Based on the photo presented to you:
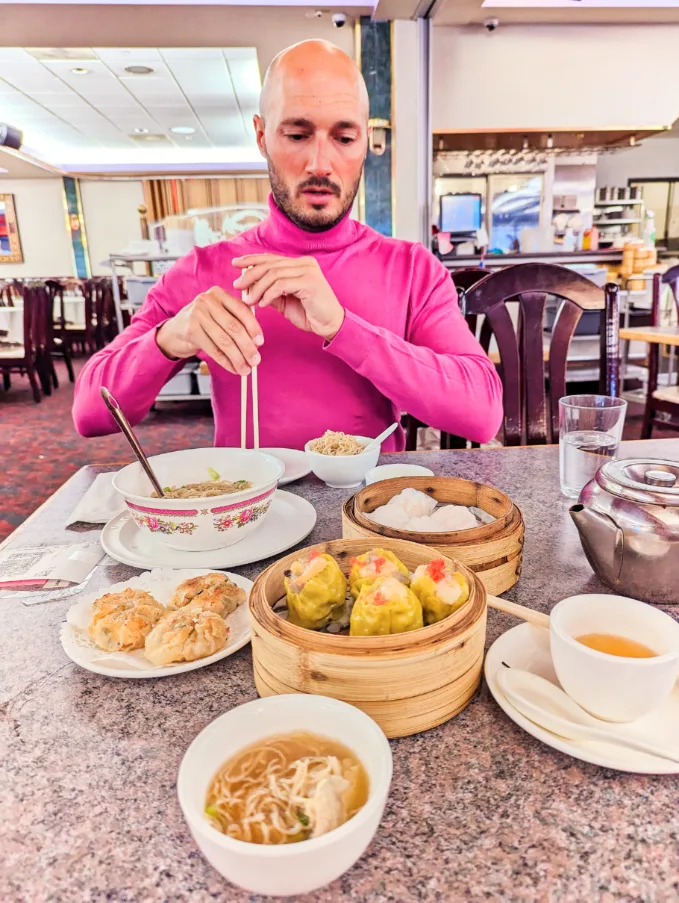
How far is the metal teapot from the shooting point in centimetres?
78

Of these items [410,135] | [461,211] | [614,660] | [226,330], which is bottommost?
[614,660]

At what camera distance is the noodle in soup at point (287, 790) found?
444 mm

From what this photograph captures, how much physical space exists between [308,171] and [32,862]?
1582 mm

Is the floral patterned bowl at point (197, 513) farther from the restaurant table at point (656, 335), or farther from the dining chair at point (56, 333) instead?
the dining chair at point (56, 333)

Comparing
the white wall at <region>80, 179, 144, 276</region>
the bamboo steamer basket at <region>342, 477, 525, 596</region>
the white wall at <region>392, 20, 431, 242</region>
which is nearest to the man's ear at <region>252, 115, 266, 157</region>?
the bamboo steamer basket at <region>342, 477, 525, 596</region>

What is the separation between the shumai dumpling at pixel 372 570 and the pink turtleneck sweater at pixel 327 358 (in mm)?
812

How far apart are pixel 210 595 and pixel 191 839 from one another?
11.9 inches

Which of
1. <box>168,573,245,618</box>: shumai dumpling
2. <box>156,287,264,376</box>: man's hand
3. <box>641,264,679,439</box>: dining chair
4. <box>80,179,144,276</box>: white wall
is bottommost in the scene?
<box>641,264,679,439</box>: dining chair

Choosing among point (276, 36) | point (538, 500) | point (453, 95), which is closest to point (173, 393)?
point (276, 36)

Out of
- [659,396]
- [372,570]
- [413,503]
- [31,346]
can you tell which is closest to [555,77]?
[659,396]

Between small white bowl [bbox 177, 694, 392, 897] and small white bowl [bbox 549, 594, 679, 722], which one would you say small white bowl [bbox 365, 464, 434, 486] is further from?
small white bowl [bbox 177, 694, 392, 897]

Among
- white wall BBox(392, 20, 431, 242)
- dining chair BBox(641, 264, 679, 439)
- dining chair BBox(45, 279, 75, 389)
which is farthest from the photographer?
dining chair BBox(45, 279, 75, 389)

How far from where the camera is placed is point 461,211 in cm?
895

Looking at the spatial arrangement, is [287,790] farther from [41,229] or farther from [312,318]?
[41,229]
